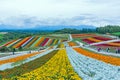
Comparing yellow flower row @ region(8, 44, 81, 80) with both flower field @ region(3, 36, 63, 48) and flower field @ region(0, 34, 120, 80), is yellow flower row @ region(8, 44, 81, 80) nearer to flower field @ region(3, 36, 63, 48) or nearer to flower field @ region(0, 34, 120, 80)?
flower field @ region(0, 34, 120, 80)

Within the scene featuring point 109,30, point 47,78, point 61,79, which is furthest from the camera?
point 109,30

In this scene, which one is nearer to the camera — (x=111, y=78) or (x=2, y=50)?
(x=111, y=78)

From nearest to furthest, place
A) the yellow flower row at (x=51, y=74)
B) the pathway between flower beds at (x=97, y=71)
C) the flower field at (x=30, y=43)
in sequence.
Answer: the yellow flower row at (x=51, y=74)
the pathway between flower beds at (x=97, y=71)
the flower field at (x=30, y=43)

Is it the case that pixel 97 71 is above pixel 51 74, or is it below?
below

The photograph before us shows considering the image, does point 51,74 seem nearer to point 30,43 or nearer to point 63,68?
point 63,68

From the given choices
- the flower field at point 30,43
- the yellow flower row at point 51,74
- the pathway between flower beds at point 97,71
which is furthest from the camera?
the flower field at point 30,43

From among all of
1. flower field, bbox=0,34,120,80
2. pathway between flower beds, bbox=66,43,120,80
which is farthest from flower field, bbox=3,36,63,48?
pathway between flower beds, bbox=66,43,120,80

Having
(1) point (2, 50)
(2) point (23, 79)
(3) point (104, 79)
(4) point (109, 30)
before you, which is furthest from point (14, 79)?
(4) point (109, 30)

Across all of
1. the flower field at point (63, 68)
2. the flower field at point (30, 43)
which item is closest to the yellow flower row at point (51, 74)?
the flower field at point (63, 68)

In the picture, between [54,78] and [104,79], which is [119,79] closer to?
[104,79]

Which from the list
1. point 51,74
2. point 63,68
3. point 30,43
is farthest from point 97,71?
point 30,43

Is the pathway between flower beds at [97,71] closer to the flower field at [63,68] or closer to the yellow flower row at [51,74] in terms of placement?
the flower field at [63,68]
